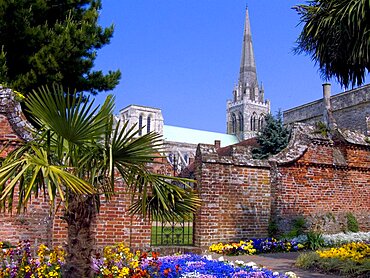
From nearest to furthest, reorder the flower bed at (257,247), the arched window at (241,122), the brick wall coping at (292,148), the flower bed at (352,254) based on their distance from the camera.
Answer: the flower bed at (352,254)
the flower bed at (257,247)
the brick wall coping at (292,148)
the arched window at (241,122)

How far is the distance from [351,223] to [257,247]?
13.9 ft

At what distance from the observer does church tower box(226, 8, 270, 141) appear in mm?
105500

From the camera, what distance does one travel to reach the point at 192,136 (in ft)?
290

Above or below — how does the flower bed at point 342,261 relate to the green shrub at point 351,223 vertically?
below

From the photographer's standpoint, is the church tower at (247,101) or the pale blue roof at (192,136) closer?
the pale blue roof at (192,136)

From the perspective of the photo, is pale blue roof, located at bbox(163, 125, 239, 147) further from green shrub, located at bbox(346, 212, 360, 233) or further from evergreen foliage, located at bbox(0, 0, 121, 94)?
green shrub, located at bbox(346, 212, 360, 233)

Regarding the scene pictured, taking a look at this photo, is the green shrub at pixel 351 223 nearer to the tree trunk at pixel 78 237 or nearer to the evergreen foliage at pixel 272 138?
the tree trunk at pixel 78 237

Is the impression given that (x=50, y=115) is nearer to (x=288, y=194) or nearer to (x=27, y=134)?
(x=27, y=134)

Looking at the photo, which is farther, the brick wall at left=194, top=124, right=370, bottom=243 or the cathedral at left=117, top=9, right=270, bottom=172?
the cathedral at left=117, top=9, right=270, bottom=172

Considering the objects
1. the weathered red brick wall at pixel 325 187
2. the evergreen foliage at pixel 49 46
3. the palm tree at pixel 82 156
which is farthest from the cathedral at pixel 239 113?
the palm tree at pixel 82 156

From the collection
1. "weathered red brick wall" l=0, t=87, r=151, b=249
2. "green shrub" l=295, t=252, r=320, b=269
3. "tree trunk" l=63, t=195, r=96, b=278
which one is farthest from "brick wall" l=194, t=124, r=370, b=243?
"tree trunk" l=63, t=195, r=96, b=278

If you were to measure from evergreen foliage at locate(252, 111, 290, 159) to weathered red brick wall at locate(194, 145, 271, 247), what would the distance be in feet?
41.4

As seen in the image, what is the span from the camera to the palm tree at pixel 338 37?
8.12m

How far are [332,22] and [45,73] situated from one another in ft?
28.2
